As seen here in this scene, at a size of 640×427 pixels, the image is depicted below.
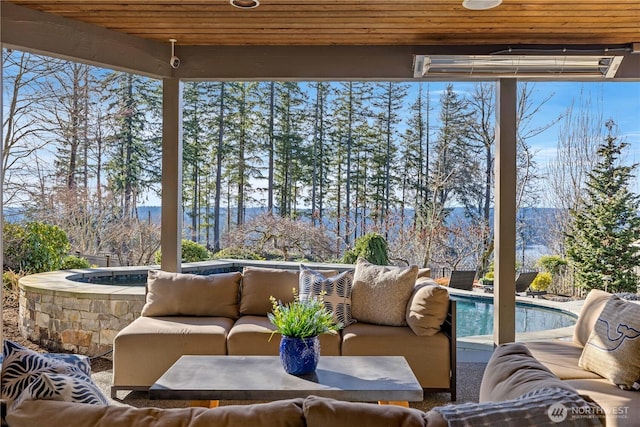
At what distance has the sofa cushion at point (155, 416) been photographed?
1211 mm

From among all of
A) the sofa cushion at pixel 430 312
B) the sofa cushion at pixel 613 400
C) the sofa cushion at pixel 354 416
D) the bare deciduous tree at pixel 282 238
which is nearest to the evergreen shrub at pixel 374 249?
the bare deciduous tree at pixel 282 238

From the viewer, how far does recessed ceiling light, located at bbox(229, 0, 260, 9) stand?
11.9ft

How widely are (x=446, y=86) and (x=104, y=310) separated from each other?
258 inches

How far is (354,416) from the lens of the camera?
121 centimetres

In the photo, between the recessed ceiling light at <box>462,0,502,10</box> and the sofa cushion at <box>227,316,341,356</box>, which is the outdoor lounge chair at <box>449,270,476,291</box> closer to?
the sofa cushion at <box>227,316,341,356</box>

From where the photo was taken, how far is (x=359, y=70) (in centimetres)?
472

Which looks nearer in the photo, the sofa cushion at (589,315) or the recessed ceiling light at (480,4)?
the sofa cushion at (589,315)

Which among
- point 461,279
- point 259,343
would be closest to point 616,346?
point 259,343

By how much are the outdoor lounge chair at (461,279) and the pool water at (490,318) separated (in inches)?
11.3

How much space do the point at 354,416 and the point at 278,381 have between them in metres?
1.73

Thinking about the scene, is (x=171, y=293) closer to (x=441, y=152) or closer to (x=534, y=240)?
(x=441, y=152)

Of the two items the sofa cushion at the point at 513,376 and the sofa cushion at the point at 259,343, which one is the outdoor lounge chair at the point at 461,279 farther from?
the sofa cushion at the point at 513,376

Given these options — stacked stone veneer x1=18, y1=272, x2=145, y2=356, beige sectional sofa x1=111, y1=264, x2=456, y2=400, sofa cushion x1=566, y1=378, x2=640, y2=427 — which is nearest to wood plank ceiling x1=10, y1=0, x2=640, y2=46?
beige sectional sofa x1=111, y1=264, x2=456, y2=400

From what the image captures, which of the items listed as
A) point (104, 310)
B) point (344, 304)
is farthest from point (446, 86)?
point (104, 310)
